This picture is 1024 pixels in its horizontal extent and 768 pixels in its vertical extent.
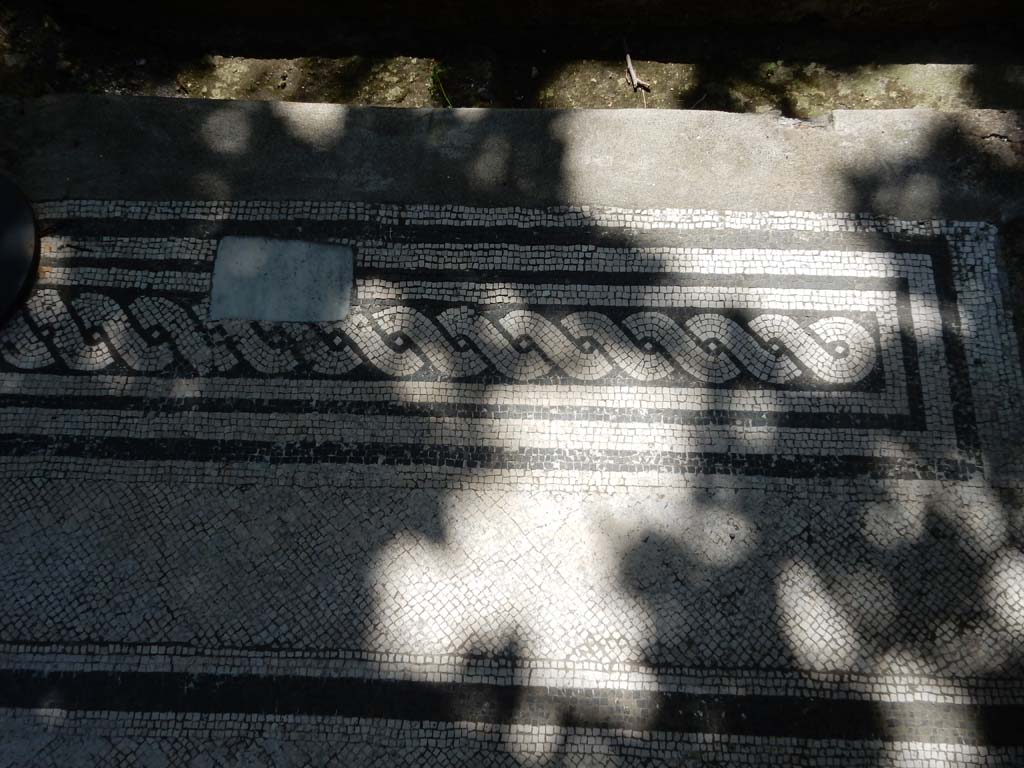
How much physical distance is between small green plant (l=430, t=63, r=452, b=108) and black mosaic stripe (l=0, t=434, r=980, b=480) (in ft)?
6.17

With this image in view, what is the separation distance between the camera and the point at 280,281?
135 inches

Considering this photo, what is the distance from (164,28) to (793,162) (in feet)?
10.5

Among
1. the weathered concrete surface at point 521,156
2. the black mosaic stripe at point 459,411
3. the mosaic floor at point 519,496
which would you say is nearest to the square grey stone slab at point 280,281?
the mosaic floor at point 519,496

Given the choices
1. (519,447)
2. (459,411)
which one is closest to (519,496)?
(519,447)

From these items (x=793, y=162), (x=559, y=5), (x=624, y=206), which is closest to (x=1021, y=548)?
(x=793, y=162)

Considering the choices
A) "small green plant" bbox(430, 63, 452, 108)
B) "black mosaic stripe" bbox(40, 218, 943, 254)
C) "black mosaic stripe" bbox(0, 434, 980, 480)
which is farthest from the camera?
"small green plant" bbox(430, 63, 452, 108)

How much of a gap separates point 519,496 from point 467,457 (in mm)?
256

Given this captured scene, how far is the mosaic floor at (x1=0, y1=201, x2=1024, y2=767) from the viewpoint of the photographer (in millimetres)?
2766

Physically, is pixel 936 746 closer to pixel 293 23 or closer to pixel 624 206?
pixel 624 206

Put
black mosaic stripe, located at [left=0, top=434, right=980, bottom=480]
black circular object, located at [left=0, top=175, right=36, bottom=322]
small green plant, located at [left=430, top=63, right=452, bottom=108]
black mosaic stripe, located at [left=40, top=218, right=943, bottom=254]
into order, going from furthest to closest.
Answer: small green plant, located at [left=430, top=63, right=452, bottom=108], black mosaic stripe, located at [left=40, top=218, right=943, bottom=254], black circular object, located at [left=0, top=175, right=36, bottom=322], black mosaic stripe, located at [left=0, top=434, right=980, bottom=480]

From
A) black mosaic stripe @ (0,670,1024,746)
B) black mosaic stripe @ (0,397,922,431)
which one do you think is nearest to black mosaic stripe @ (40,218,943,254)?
black mosaic stripe @ (0,397,922,431)

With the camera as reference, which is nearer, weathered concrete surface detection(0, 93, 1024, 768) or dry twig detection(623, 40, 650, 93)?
weathered concrete surface detection(0, 93, 1024, 768)

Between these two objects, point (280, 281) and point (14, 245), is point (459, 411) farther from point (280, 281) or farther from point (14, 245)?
point (14, 245)

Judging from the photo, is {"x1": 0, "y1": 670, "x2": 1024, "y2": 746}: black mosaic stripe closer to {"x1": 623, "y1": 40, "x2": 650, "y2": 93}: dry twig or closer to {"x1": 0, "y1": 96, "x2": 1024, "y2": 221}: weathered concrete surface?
{"x1": 0, "y1": 96, "x2": 1024, "y2": 221}: weathered concrete surface
